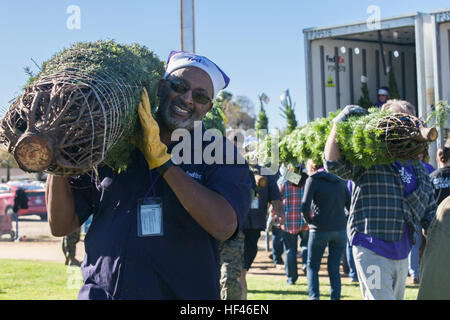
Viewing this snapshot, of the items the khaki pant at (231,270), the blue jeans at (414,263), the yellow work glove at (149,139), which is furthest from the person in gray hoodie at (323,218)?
the yellow work glove at (149,139)

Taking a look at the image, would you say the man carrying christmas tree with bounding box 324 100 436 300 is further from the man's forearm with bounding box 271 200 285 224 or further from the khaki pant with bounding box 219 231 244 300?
the man's forearm with bounding box 271 200 285 224

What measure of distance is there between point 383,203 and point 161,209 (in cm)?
250

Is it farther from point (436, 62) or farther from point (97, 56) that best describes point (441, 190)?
point (97, 56)

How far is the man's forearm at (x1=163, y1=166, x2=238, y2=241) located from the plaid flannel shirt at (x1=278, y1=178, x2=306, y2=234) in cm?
625

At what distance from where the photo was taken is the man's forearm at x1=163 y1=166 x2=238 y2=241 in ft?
8.09

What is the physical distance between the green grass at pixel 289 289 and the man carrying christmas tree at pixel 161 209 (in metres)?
5.38

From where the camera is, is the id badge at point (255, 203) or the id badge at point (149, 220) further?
the id badge at point (255, 203)

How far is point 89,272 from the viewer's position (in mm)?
2607

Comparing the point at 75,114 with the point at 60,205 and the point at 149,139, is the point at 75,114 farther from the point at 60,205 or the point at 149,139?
the point at 60,205

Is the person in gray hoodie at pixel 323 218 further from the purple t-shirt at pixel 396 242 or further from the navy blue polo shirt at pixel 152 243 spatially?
the navy blue polo shirt at pixel 152 243

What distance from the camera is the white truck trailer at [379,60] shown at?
9.27m
